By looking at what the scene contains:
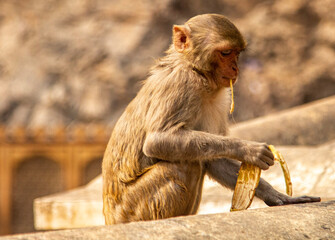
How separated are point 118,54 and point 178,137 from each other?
10104 mm

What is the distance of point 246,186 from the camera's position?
2.77 metres

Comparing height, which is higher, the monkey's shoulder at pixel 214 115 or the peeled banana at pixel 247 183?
the monkey's shoulder at pixel 214 115

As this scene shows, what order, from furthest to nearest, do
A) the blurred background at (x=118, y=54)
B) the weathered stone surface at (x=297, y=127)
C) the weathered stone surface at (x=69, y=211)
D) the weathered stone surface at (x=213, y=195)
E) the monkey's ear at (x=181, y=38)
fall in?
the blurred background at (x=118, y=54) < the weathered stone surface at (x=297, y=127) < the weathered stone surface at (x=69, y=211) < the weathered stone surface at (x=213, y=195) < the monkey's ear at (x=181, y=38)

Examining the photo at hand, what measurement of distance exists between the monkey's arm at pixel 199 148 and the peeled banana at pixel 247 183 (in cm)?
5

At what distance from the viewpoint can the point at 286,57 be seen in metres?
13.4

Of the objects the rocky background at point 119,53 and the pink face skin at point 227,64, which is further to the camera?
the rocky background at point 119,53

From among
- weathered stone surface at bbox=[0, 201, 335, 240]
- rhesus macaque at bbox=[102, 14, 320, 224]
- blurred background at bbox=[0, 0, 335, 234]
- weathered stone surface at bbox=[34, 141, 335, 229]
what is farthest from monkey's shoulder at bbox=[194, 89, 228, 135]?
blurred background at bbox=[0, 0, 335, 234]

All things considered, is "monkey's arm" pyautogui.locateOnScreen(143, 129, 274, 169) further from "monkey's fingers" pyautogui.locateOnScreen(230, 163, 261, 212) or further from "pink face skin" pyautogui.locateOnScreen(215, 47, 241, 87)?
"pink face skin" pyautogui.locateOnScreen(215, 47, 241, 87)

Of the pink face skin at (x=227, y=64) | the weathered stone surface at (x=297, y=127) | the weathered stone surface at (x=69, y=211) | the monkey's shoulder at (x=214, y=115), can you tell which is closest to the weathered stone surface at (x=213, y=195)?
the weathered stone surface at (x=69, y=211)

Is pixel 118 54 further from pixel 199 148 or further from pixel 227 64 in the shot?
pixel 199 148

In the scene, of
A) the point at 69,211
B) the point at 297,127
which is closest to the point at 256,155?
the point at 69,211

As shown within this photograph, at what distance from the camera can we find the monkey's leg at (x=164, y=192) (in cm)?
274

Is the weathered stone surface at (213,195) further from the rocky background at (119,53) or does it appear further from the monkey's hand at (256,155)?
the rocky background at (119,53)

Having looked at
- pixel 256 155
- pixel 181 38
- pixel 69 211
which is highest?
pixel 181 38
